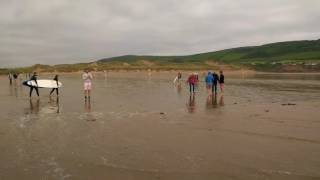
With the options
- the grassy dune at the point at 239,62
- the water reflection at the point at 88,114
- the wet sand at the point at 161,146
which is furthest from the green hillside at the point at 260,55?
the wet sand at the point at 161,146

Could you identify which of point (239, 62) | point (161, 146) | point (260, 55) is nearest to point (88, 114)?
point (161, 146)

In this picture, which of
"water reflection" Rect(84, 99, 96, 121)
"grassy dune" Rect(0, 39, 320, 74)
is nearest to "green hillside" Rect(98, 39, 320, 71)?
"grassy dune" Rect(0, 39, 320, 74)

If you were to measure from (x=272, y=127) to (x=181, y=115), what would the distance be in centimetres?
508

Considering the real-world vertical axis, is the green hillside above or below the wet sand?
above

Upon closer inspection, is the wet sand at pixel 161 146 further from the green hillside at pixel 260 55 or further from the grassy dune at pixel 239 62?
the green hillside at pixel 260 55

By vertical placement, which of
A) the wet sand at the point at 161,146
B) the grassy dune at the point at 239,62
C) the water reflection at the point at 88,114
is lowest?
the wet sand at the point at 161,146

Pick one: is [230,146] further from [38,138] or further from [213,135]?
[38,138]

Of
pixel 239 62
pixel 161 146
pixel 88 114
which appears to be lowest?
pixel 161 146

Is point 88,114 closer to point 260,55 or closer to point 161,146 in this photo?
point 161,146

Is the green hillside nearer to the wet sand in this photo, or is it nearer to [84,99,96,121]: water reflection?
[84,99,96,121]: water reflection

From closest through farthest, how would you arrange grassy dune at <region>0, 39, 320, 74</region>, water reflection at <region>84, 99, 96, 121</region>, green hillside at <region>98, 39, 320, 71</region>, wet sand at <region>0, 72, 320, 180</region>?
wet sand at <region>0, 72, 320, 180</region> < water reflection at <region>84, 99, 96, 121</region> < grassy dune at <region>0, 39, 320, 74</region> < green hillside at <region>98, 39, 320, 71</region>

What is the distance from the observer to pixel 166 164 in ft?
31.7

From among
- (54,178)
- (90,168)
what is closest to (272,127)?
(90,168)

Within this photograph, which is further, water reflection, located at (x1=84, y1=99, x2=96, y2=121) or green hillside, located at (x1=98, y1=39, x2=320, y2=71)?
green hillside, located at (x1=98, y1=39, x2=320, y2=71)
